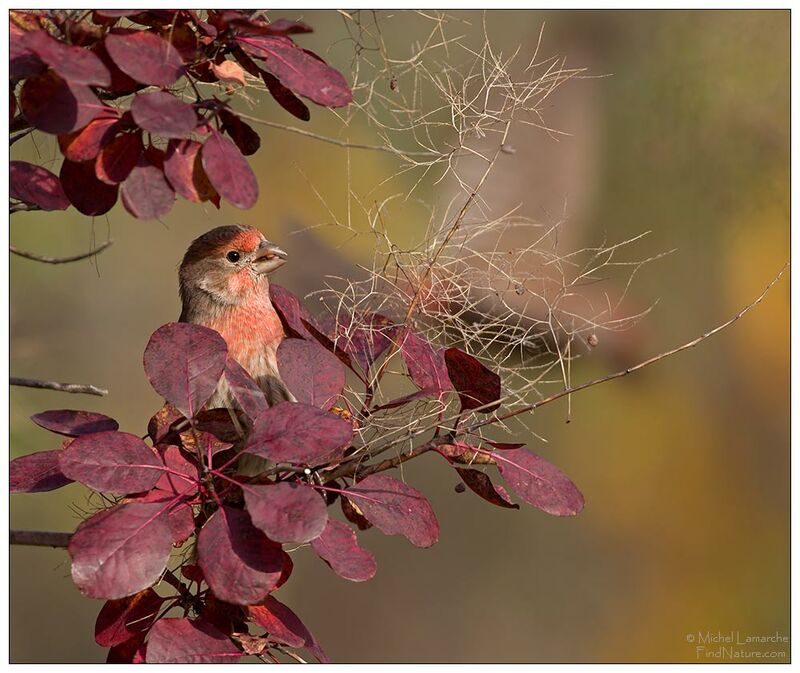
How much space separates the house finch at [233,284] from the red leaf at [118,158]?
817 millimetres

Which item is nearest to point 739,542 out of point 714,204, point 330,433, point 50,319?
point 714,204

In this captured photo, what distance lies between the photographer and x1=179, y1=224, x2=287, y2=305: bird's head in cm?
171

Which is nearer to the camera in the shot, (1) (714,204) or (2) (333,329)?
(2) (333,329)

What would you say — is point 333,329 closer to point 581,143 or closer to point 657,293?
point 657,293

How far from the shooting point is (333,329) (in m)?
1.11

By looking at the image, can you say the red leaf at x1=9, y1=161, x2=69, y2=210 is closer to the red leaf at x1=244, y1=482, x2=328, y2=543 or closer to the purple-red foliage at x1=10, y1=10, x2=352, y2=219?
the purple-red foliage at x1=10, y1=10, x2=352, y2=219

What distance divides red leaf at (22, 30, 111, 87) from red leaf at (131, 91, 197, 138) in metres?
0.03

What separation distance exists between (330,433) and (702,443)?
8.11ft

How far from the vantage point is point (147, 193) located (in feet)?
2.57

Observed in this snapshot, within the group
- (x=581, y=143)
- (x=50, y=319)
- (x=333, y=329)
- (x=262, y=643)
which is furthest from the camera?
(x=581, y=143)

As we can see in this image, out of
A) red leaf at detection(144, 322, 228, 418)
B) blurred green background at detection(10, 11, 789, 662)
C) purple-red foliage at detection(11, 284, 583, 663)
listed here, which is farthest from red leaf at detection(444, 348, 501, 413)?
blurred green background at detection(10, 11, 789, 662)

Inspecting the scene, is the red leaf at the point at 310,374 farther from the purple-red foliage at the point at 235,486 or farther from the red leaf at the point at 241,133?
the red leaf at the point at 241,133

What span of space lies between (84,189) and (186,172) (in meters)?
0.13

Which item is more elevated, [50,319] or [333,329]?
[333,329]
